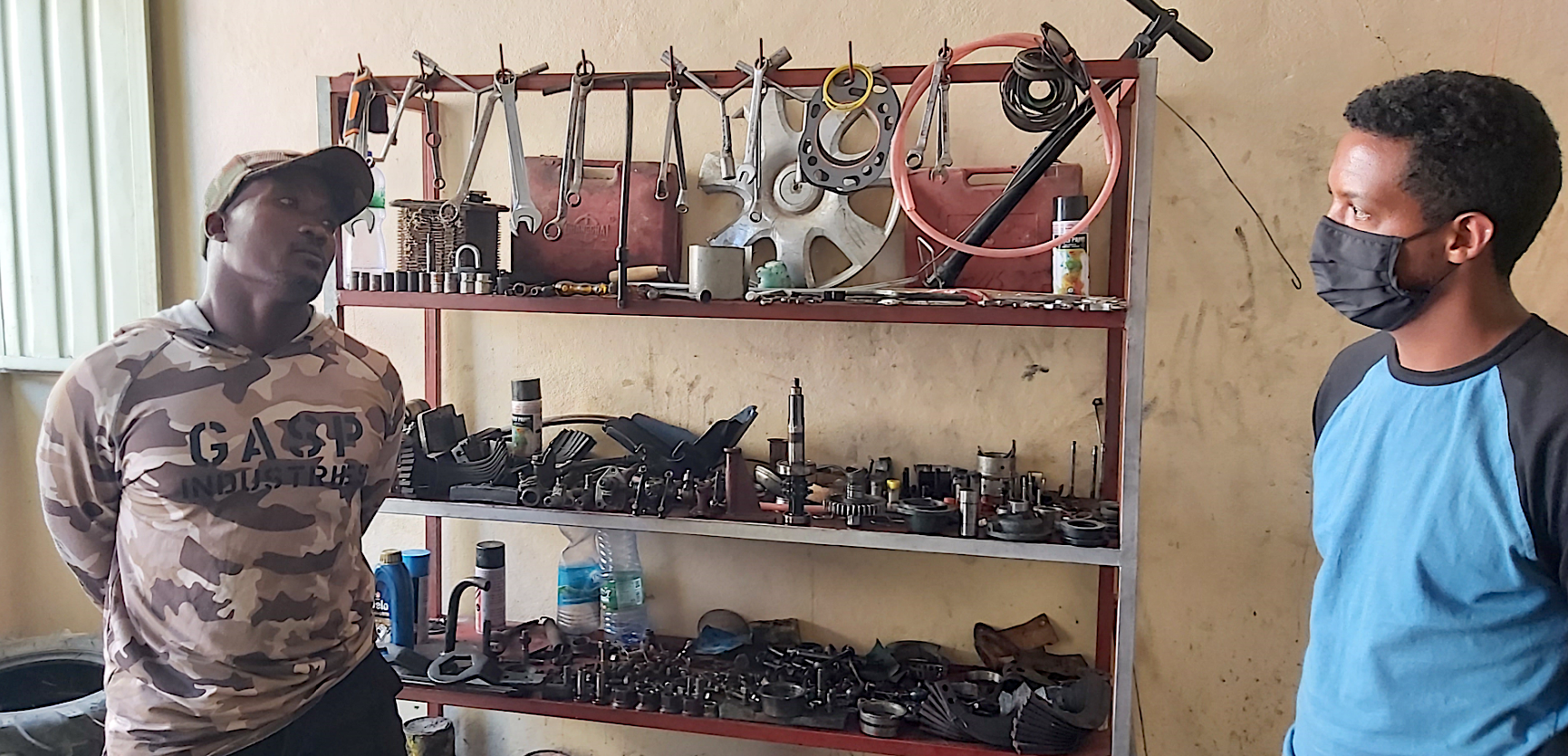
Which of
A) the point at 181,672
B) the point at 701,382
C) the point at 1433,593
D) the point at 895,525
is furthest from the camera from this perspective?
the point at 701,382

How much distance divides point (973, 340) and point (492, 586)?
1.05 m

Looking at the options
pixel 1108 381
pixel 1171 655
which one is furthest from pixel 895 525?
pixel 1171 655

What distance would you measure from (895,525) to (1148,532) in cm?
57

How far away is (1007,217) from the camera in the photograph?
203 cm

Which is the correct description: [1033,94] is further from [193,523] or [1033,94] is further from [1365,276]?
[193,523]

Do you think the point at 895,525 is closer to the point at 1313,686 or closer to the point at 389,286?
the point at 1313,686

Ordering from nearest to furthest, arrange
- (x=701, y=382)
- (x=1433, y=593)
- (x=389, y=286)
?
(x=1433, y=593), (x=389, y=286), (x=701, y=382)

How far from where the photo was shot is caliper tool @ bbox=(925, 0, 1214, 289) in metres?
1.72

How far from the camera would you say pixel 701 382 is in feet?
7.72

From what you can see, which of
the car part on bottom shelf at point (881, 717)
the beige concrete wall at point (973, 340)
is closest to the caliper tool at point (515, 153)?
the beige concrete wall at point (973, 340)

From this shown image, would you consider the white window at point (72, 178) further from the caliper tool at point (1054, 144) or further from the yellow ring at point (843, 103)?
the caliper tool at point (1054, 144)

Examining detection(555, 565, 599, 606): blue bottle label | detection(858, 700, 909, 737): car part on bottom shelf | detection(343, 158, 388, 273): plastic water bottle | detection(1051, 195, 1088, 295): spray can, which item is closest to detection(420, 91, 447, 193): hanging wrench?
detection(343, 158, 388, 273): plastic water bottle

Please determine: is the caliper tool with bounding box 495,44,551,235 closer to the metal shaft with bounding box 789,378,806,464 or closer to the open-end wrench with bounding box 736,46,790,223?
the open-end wrench with bounding box 736,46,790,223

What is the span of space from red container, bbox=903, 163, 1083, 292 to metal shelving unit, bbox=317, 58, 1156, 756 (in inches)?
5.0
